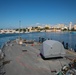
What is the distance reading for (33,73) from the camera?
15945 mm

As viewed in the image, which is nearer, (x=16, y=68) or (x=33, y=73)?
(x=33, y=73)

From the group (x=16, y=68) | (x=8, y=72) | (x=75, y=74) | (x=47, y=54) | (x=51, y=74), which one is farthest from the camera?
(x=47, y=54)

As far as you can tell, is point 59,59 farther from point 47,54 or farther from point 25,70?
point 25,70

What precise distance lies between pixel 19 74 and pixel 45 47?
324 inches

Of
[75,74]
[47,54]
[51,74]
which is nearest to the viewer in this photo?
[75,74]

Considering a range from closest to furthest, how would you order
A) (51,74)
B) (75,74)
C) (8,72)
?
1. (75,74)
2. (51,74)
3. (8,72)

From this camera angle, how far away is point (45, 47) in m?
22.7

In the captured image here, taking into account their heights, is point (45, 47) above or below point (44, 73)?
above

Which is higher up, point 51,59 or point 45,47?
point 45,47

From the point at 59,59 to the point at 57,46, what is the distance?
2309 millimetres

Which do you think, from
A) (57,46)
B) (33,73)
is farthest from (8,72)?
(57,46)

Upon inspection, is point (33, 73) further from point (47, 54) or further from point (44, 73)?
point (47, 54)

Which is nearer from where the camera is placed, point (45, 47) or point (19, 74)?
point (19, 74)

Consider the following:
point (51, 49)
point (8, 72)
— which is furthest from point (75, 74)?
point (51, 49)
